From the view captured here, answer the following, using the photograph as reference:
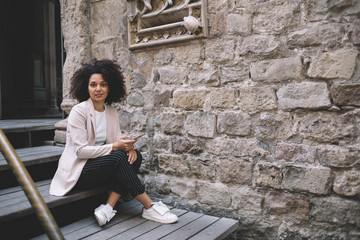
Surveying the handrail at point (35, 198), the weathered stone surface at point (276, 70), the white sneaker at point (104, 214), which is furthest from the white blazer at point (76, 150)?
the weathered stone surface at point (276, 70)

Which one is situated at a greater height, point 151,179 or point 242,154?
point 242,154

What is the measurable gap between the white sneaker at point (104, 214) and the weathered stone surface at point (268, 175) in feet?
3.73

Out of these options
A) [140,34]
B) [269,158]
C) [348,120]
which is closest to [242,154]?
[269,158]

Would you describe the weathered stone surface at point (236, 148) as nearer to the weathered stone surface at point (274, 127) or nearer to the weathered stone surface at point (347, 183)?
the weathered stone surface at point (274, 127)

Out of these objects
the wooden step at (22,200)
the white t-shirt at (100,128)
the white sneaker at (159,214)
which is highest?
the white t-shirt at (100,128)

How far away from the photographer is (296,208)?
2154mm

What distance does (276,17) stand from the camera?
2.19 meters

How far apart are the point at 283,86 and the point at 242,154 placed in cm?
61

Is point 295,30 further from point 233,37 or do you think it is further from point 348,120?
point 348,120

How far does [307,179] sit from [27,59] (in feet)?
20.0

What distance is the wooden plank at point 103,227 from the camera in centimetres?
204

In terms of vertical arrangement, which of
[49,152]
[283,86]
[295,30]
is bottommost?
[49,152]

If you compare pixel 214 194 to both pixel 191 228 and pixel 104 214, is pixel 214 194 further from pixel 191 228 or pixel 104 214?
pixel 104 214

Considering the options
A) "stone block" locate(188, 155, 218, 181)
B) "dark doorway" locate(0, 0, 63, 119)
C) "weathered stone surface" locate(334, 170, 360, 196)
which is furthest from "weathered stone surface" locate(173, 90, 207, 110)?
"dark doorway" locate(0, 0, 63, 119)
